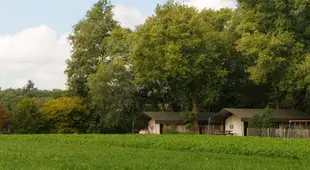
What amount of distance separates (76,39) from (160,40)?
24.1 m

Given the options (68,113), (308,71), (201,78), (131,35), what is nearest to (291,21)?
(308,71)

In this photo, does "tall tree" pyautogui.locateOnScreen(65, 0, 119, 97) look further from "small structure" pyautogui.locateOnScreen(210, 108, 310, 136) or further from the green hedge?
the green hedge

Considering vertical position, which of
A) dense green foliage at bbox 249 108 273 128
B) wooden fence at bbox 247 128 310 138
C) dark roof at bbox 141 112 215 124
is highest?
dark roof at bbox 141 112 215 124

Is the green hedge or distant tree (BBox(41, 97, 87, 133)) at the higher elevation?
distant tree (BBox(41, 97, 87, 133))

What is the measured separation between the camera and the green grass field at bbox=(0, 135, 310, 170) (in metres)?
18.9

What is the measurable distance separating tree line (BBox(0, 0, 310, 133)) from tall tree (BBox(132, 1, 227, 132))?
0.42 ft

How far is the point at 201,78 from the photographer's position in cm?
6009

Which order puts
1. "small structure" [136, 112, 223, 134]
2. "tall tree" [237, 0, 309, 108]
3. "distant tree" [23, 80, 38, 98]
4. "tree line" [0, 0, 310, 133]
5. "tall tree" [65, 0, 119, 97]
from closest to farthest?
"tall tree" [237, 0, 309, 108] < "tree line" [0, 0, 310, 133] < "small structure" [136, 112, 223, 134] < "tall tree" [65, 0, 119, 97] < "distant tree" [23, 80, 38, 98]

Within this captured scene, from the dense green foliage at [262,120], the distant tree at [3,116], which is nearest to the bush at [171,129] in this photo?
the dense green foliage at [262,120]

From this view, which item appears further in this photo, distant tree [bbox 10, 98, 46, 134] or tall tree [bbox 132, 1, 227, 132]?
distant tree [bbox 10, 98, 46, 134]

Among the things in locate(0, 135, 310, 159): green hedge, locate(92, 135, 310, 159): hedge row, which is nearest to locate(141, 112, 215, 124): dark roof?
locate(0, 135, 310, 159): green hedge

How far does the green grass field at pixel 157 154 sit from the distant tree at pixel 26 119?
1970cm

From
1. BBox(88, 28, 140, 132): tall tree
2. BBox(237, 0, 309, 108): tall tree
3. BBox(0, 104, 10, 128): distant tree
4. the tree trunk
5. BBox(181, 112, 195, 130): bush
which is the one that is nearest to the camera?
BBox(237, 0, 309, 108): tall tree

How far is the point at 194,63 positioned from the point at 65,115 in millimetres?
22620
